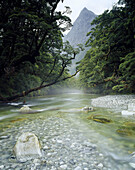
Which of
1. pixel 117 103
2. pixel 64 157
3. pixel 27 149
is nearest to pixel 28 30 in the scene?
pixel 27 149

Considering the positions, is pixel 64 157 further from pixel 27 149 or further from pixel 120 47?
pixel 120 47

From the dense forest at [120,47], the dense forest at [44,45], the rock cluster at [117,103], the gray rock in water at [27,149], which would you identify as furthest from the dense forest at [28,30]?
the rock cluster at [117,103]

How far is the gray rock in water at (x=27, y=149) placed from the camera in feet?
10.3

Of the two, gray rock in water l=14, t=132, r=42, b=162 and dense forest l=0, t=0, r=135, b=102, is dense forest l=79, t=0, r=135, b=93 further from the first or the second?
gray rock in water l=14, t=132, r=42, b=162

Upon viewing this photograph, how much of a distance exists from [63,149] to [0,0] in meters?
10.5

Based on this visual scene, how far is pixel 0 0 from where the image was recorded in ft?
26.5

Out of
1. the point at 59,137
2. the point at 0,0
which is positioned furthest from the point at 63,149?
the point at 0,0

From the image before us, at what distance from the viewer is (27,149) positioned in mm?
3217

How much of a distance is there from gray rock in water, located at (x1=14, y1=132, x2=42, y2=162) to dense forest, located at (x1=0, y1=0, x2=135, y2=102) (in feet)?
18.6

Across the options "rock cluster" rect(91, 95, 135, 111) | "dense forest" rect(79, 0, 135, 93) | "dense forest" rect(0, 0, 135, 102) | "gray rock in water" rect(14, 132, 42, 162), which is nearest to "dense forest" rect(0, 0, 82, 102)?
"dense forest" rect(0, 0, 135, 102)

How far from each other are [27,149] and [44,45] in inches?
426

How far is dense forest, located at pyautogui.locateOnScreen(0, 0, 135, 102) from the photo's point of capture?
7.76m

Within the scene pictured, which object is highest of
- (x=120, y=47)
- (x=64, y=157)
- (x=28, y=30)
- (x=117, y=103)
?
(x=120, y=47)

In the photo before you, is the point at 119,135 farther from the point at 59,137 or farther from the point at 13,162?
the point at 13,162
